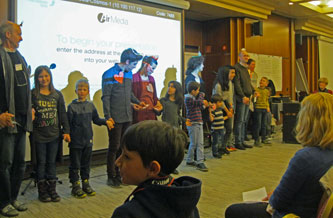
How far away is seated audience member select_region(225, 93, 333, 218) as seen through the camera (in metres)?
1.46

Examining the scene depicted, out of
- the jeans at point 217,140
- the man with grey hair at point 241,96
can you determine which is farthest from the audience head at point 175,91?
the man with grey hair at point 241,96

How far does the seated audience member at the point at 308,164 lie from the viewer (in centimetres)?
146

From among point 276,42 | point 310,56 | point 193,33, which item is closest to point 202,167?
point 193,33

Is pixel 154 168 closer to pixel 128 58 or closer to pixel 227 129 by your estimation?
pixel 128 58

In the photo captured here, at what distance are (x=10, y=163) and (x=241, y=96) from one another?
156 inches

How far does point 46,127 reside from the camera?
3.14 m

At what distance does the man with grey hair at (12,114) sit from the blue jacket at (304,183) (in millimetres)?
2142

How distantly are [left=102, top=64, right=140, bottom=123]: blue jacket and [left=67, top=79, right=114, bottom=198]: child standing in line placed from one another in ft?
1.02

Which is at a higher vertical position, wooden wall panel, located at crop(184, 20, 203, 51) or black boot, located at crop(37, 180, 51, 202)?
wooden wall panel, located at crop(184, 20, 203, 51)

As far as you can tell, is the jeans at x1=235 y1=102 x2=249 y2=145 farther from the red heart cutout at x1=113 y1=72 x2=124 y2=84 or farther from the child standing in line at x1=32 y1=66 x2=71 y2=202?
the child standing in line at x1=32 y1=66 x2=71 y2=202

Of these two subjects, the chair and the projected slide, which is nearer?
the chair

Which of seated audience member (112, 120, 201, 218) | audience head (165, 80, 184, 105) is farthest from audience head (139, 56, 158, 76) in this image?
seated audience member (112, 120, 201, 218)

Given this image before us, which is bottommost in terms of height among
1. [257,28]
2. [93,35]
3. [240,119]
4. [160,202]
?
[160,202]

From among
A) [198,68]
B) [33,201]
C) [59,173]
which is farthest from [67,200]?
[198,68]
